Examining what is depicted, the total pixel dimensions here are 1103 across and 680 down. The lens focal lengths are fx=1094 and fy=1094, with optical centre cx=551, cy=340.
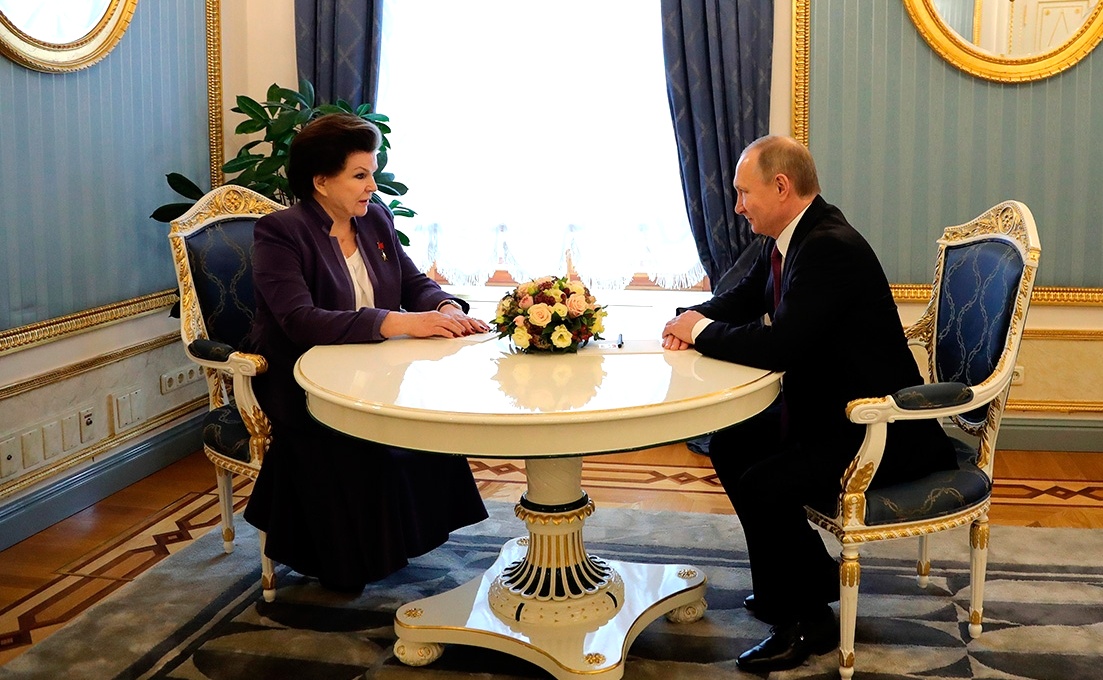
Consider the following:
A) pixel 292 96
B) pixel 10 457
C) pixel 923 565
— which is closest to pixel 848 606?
pixel 923 565

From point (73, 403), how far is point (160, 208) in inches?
30.7

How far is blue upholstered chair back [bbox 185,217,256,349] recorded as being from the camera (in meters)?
3.34

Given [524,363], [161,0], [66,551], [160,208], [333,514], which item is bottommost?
[66,551]

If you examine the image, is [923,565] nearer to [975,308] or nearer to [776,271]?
[975,308]

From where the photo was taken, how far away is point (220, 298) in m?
3.37

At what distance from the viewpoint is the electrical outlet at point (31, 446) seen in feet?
11.6

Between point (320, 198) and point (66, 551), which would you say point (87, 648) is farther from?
point (320, 198)

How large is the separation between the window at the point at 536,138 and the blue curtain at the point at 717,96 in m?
0.14

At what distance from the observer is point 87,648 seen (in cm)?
275

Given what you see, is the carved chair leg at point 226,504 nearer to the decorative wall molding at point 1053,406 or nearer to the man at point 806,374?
the man at point 806,374

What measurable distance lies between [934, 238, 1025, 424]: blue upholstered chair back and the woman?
127 centimetres

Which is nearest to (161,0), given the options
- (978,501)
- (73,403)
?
(73,403)

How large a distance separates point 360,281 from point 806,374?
128cm

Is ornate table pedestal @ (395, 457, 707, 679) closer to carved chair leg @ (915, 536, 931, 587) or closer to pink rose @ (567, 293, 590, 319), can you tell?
pink rose @ (567, 293, 590, 319)
